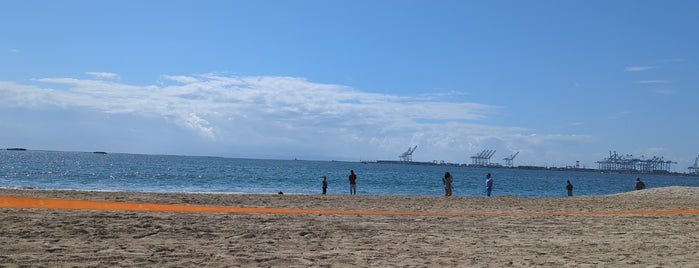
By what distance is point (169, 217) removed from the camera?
42.0ft

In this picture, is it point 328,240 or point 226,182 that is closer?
point 328,240

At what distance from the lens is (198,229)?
11094 mm

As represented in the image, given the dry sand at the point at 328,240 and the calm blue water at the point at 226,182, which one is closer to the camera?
the dry sand at the point at 328,240

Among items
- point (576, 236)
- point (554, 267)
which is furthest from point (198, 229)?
point (576, 236)

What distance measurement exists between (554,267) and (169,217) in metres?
7.96

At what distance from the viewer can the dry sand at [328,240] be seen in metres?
8.22

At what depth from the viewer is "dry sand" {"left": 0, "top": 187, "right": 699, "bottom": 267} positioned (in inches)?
324

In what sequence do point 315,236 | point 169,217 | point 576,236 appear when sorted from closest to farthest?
point 315,236 → point 576,236 → point 169,217

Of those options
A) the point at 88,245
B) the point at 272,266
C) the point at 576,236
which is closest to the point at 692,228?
the point at 576,236

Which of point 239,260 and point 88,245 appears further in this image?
point 88,245

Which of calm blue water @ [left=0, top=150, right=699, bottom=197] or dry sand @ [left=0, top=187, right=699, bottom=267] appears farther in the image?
calm blue water @ [left=0, top=150, right=699, bottom=197]

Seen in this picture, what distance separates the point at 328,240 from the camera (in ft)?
33.7

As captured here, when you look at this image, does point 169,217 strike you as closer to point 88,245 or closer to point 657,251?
point 88,245

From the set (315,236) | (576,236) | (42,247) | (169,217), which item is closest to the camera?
(42,247)
